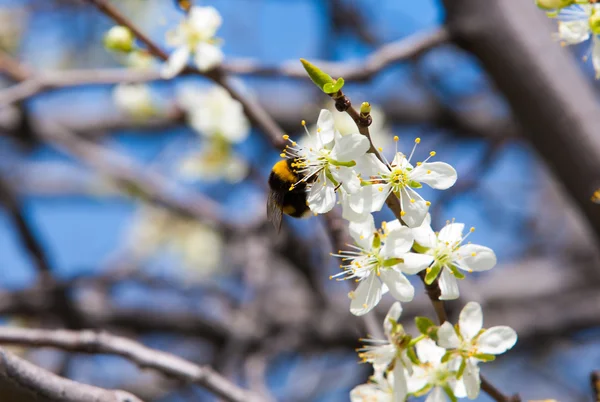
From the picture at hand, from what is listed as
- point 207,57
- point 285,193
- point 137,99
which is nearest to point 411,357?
point 285,193

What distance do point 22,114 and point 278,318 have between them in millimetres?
1258

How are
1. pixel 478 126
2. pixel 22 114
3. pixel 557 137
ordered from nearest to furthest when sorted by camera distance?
pixel 557 137 < pixel 22 114 < pixel 478 126

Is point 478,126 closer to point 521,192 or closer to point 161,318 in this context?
point 521,192

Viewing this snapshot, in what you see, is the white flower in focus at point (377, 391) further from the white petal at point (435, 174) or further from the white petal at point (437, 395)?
the white petal at point (435, 174)

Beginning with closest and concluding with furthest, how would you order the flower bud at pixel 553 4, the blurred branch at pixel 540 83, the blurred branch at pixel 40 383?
the blurred branch at pixel 40 383
the flower bud at pixel 553 4
the blurred branch at pixel 540 83

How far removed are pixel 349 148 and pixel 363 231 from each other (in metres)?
0.12

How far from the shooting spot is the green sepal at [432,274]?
2.45ft

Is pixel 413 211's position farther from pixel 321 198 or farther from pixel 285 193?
pixel 285 193

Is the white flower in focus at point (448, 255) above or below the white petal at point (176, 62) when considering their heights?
below

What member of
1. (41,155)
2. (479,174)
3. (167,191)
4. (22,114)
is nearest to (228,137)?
(167,191)

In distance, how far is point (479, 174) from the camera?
200 cm

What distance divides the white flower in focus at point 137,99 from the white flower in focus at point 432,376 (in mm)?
1647

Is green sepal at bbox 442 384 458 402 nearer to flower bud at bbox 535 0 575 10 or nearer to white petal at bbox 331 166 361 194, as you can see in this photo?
white petal at bbox 331 166 361 194

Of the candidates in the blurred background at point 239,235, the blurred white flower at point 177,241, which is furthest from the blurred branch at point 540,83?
the blurred white flower at point 177,241
